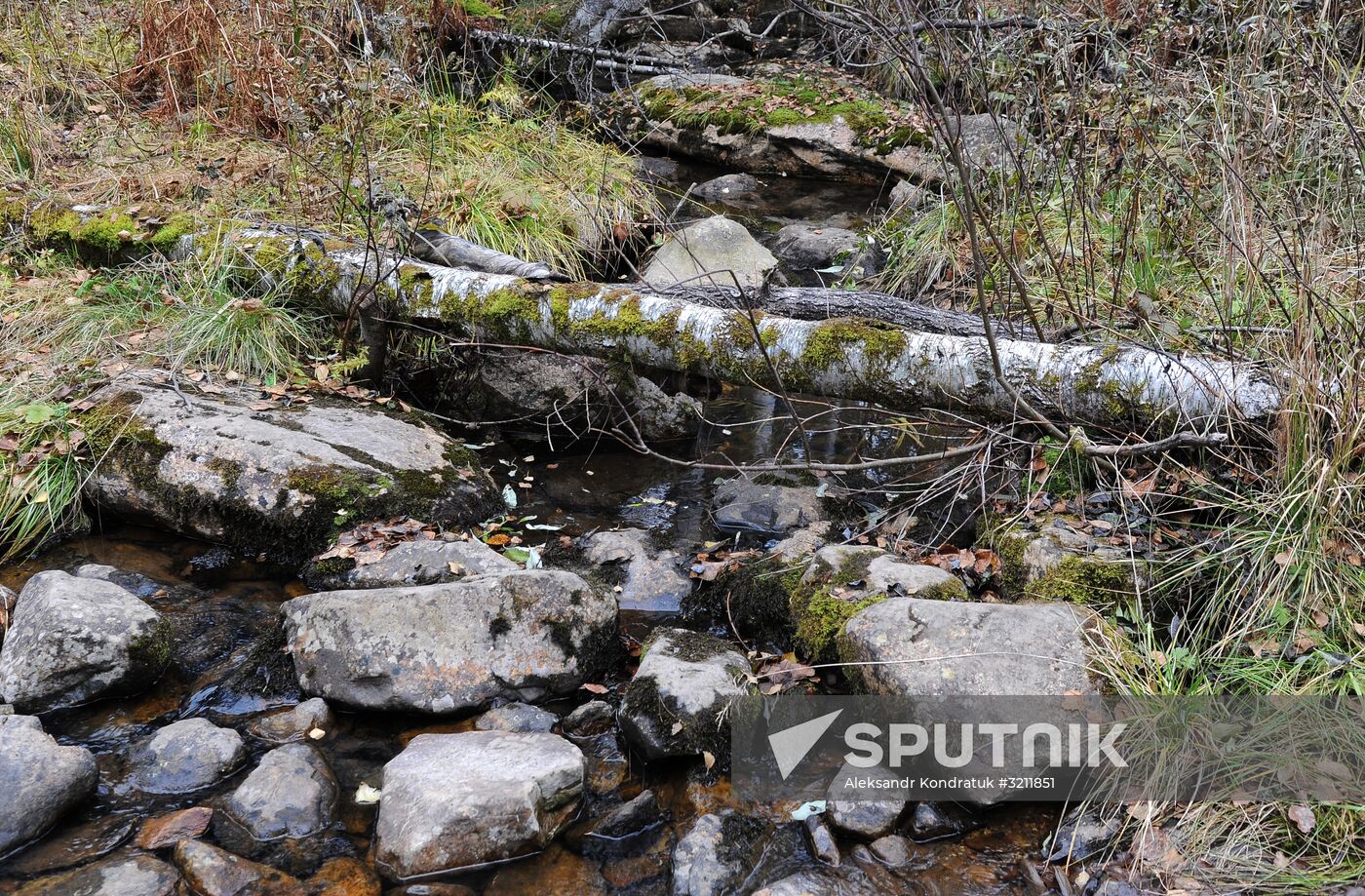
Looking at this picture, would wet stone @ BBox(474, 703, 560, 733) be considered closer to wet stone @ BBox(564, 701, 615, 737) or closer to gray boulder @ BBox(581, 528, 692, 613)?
wet stone @ BBox(564, 701, 615, 737)

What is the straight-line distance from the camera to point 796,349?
13.4 feet

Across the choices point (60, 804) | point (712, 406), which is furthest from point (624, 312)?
point (60, 804)

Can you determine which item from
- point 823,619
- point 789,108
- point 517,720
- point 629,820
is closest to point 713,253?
point 789,108

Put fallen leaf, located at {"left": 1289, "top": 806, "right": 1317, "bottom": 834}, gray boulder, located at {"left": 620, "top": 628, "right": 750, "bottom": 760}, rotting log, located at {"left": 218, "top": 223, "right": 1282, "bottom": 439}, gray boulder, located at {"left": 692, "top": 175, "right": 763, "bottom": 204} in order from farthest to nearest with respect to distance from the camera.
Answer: gray boulder, located at {"left": 692, "top": 175, "right": 763, "bottom": 204}, rotting log, located at {"left": 218, "top": 223, "right": 1282, "bottom": 439}, gray boulder, located at {"left": 620, "top": 628, "right": 750, "bottom": 760}, fallen leaf, located at {"left": 1289, "top": 806, "right": 1317, "bottom": 834}

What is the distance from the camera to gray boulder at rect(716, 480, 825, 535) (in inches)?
175

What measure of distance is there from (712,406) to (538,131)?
10.6ft

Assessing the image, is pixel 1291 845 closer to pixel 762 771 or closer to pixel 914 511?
pixel 762 771

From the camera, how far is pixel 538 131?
24.8 feet

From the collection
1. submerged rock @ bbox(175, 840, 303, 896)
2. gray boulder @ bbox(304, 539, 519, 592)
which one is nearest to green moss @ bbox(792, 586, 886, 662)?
gray boulder @ bbox(304, 539, 519, 592)

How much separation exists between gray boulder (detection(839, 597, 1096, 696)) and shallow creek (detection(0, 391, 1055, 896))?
0.38 m

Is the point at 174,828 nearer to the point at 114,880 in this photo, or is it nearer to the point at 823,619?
the point at 114,880

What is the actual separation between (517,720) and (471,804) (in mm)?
528

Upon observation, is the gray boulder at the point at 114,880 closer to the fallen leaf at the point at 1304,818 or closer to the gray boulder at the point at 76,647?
the gray boulder at the point at 76,647

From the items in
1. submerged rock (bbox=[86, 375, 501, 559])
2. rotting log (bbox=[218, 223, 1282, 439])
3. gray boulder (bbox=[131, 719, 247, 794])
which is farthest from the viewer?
submerged rock (bbox=[86, 375, 501, 559])
